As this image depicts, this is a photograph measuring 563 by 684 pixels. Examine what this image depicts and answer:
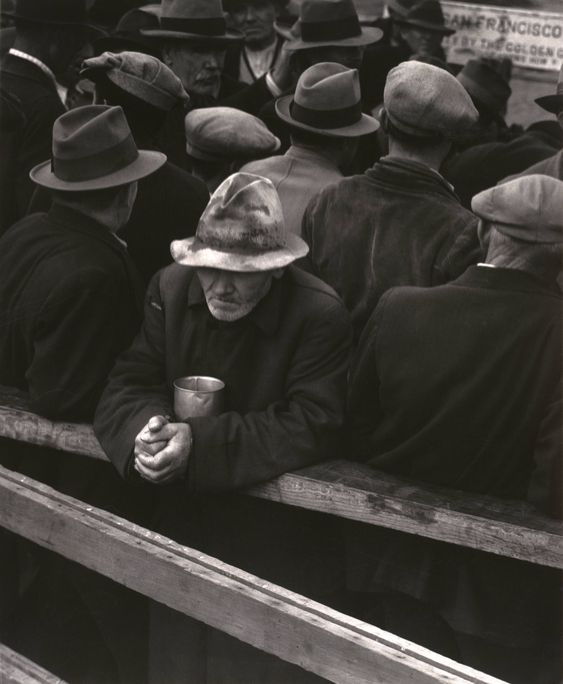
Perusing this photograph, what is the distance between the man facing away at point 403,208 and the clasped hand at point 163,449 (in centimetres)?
114

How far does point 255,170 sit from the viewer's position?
4.84 m

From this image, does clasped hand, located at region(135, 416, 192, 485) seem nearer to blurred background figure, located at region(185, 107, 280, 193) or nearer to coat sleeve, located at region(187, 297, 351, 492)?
coat sleeve, located at region(187, 297, 351, 492)

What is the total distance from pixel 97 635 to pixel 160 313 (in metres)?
1.42

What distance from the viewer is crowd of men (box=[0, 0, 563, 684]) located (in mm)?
Answer: 3338

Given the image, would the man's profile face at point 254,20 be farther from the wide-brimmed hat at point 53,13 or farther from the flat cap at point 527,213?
the flat cap at point 527,213

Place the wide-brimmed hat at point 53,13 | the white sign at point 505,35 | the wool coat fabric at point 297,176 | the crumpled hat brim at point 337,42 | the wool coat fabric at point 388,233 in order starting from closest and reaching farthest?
the wool coat fabric at point 388,233 < the wool coat fabric at point 297,176 < the wide-brimmed hat at point 53,13 < the crumpled hat brim at point 337,42 < the white sign at point 505,35

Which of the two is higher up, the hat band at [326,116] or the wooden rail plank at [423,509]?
the hat band at [326,116]

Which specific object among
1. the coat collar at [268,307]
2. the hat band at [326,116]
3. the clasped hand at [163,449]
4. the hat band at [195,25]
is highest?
the hat band at [195,25]

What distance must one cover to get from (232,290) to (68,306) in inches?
23.9

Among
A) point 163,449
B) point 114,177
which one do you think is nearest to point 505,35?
point 114,177

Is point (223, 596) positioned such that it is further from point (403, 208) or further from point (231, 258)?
point (403, 208)

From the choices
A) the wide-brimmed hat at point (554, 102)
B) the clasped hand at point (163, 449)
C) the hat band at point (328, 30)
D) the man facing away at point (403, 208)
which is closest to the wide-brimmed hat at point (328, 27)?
the hat band at point (328, 30)

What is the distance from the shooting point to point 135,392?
3635mm

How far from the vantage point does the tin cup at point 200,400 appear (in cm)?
348
